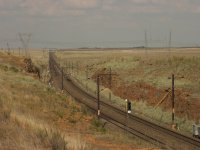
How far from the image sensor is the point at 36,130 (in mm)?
14125

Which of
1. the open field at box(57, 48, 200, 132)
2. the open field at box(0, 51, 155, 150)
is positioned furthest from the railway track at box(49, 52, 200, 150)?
the open field at box(0, 51, 155, 150)

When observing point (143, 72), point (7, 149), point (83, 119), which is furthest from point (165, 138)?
point (143, 72)

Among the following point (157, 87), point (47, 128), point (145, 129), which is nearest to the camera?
point (47, 128)

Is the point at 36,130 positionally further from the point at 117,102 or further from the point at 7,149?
the point at 117,102

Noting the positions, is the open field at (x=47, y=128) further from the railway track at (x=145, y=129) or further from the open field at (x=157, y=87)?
the open field at (x=157, y=87)

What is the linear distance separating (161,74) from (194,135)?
53.9 m

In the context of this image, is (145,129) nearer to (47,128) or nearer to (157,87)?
(47,128)

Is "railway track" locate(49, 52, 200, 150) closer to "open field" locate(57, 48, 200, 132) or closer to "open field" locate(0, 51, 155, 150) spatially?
"open field" locate(57, 48, 200, 132)

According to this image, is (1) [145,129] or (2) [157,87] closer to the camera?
(1) [145,129]

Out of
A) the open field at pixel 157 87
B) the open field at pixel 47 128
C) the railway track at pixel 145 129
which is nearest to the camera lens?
the open field at pixel 47 128

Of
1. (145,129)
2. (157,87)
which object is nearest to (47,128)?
(145,129)

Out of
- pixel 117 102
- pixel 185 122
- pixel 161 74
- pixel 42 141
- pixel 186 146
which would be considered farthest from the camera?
pixel 161 74

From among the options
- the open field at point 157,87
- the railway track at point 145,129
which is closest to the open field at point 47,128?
the railway track at point 145,129

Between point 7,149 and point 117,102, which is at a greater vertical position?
Answer: point 7,149
